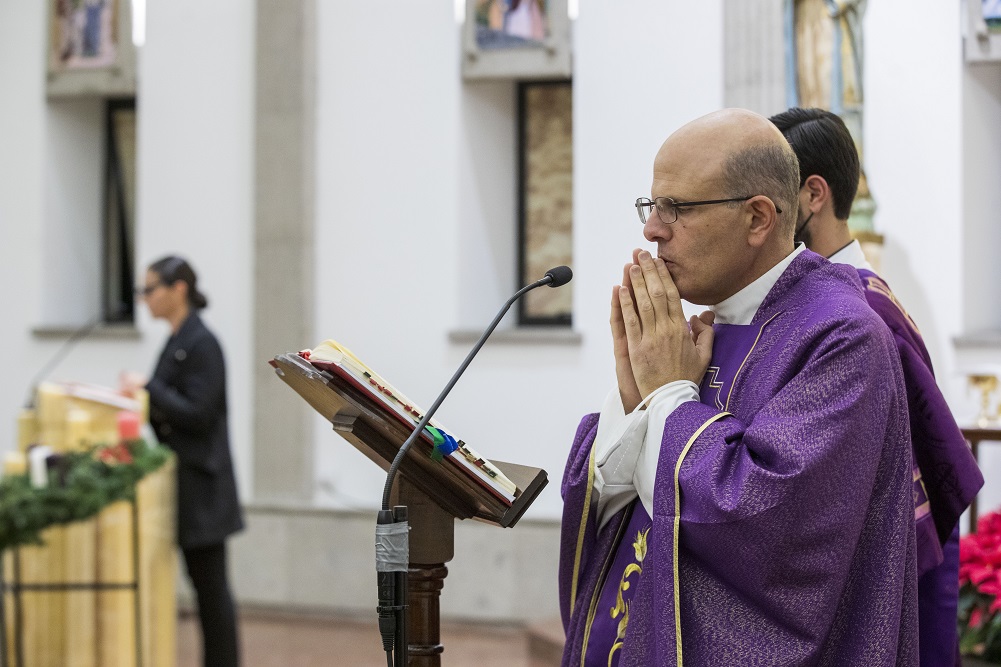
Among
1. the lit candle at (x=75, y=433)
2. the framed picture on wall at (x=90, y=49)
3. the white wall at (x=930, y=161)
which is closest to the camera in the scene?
the lit candle at (x=75, y=433)

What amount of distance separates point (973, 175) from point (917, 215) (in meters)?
0.36

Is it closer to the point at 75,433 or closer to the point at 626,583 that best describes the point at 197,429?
the point at 75,433

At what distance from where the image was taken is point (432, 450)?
77.6 inches

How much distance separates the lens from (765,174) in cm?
196

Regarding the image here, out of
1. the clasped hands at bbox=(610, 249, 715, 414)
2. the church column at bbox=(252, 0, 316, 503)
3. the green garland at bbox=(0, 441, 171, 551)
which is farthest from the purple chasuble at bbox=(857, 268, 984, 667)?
the church column at bbox=(252, 0, 316, 503)

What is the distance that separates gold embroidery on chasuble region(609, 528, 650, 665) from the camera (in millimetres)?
2035

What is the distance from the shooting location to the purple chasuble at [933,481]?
240 centimetres

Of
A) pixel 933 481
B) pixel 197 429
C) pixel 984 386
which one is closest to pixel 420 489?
pixel 933 481

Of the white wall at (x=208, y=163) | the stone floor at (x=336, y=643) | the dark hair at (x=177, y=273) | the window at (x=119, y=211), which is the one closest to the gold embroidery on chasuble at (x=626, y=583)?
the dark hair at (x=177, y=273)

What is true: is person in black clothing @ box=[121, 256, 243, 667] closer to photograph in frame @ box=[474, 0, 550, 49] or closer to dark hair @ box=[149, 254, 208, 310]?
dark hair @ box=[149, 254, 208, 310]

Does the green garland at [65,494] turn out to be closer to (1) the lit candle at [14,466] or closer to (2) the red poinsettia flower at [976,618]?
(1) the lit candle at [14,466]

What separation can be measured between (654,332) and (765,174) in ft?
1.06

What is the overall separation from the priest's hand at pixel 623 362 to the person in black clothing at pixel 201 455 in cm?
322

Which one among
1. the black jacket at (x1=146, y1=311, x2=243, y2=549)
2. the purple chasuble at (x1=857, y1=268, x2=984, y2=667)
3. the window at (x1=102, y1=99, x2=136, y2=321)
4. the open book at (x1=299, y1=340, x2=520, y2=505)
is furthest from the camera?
the window at (x1=102, y1=99, x2=136, y2=321)
